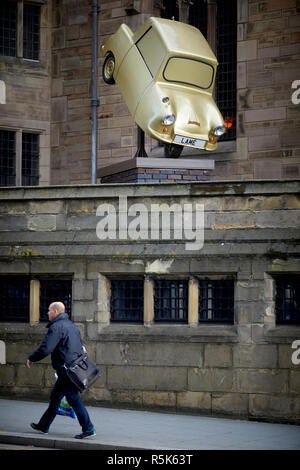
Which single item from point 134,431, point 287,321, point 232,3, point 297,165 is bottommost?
point 134,431

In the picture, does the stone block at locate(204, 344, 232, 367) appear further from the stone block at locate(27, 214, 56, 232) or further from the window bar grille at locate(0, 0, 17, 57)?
the window bar grille at locate(0, 0, 17, 57)

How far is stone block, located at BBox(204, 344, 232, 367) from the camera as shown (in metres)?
13.0

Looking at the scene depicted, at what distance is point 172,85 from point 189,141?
3.31 feet

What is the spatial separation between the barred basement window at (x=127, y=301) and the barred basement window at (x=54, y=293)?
0.76m

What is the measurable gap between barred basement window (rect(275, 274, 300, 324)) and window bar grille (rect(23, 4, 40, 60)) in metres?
10.9

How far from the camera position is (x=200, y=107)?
1551cm

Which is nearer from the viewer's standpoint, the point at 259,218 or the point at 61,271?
the point at 259,218

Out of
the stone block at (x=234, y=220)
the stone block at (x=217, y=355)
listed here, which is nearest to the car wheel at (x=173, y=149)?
the stone block at (x=234, y=220)

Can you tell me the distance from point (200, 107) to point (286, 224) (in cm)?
356

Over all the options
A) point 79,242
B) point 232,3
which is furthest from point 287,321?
point 232,3

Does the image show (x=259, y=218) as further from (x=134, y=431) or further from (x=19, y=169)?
(x=19, y=169)

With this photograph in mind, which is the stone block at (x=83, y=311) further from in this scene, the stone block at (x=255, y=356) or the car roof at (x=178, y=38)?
the car roof at (x=178, y=38)

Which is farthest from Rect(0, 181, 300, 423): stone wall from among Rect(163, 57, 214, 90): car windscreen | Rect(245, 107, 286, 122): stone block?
Rect(245, 107, 286, 122): stone block

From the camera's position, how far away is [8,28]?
2112 centimetres
